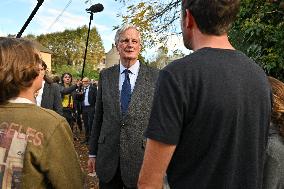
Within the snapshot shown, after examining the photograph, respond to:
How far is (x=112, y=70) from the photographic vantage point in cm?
340

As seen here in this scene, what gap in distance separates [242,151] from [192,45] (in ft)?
1.61

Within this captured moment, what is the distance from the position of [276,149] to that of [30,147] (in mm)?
1286

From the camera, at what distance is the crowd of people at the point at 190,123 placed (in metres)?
1.59

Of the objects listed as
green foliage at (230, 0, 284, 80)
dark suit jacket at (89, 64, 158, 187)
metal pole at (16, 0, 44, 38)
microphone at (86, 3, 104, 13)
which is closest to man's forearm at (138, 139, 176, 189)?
dark suit jacket at (89, 64, 158, 187)

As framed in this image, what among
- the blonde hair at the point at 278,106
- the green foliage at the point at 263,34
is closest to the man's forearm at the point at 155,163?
the blonde hair at the point at 278,106

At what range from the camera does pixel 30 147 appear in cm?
183

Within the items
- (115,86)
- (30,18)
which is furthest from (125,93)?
(30,18)

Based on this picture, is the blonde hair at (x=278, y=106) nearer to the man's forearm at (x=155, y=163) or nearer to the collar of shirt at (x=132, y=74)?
the man's forearm at (x=155, y=163)

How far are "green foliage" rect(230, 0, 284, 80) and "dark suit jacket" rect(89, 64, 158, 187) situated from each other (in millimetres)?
3652

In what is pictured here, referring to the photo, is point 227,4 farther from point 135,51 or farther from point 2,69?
point 135,51

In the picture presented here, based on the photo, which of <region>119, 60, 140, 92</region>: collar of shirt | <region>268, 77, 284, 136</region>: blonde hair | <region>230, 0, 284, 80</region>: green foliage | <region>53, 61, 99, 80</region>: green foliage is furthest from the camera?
<region>53, 61, 99, 80</region>: green foliage

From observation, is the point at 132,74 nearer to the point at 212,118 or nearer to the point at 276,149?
Result: the point at 276,149

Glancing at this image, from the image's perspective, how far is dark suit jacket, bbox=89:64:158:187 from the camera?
3.15 metres

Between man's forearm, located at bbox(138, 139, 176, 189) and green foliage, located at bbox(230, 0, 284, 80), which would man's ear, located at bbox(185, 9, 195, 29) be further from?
green foliage, located at bbox(230, 0, 284, 80)
